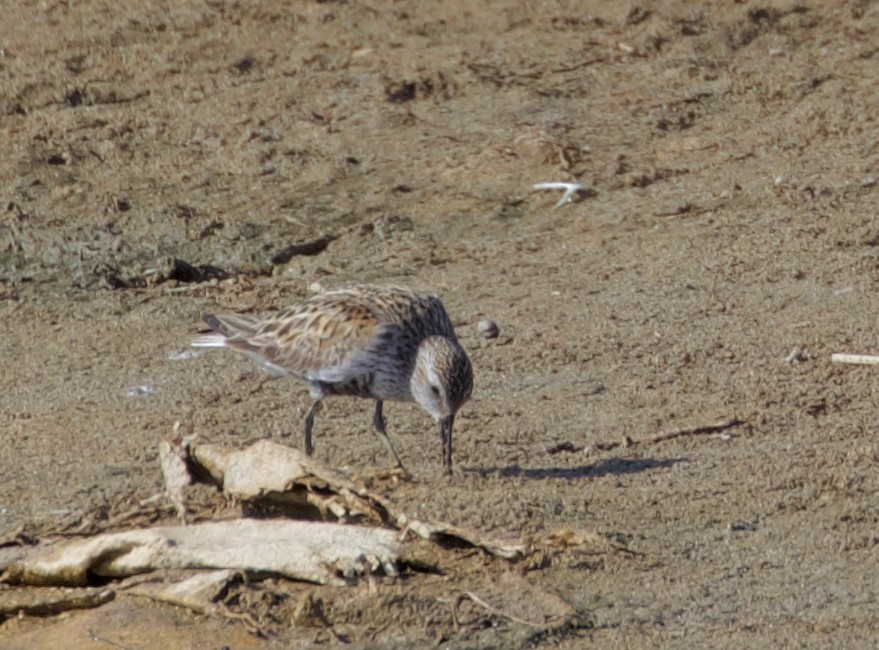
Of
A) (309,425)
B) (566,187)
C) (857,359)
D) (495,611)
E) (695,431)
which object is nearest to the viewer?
(495,611)

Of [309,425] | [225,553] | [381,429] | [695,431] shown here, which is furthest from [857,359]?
[225,553]

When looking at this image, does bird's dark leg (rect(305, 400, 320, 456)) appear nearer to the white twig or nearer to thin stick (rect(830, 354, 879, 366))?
thin stick (rect(830, 354, 879, 366))

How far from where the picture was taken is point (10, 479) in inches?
311

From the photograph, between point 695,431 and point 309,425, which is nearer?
point 309,425

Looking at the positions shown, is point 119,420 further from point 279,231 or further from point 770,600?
point 770,600

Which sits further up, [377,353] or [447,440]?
[377,353]

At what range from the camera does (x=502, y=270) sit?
10578 mm

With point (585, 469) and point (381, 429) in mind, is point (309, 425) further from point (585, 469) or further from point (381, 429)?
point (585, 469)

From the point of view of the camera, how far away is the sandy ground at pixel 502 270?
655cm

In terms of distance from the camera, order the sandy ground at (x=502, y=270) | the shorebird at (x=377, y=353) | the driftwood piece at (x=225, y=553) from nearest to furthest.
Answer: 1. the driftwood piece at (x=225, y=553)
2. the sandy ground at (x=502, y=270)
3. the shorebird at (x=377, y=353)

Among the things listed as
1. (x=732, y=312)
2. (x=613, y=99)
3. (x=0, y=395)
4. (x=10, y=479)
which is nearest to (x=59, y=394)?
(x=0, y=395)

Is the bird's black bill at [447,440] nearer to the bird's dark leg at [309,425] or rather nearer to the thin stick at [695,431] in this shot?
the bird's dark leg at [309,425]

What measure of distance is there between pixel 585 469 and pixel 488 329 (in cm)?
208

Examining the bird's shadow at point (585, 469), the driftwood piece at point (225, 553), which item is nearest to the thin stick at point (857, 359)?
the bird's shadow at point (585, 469)
